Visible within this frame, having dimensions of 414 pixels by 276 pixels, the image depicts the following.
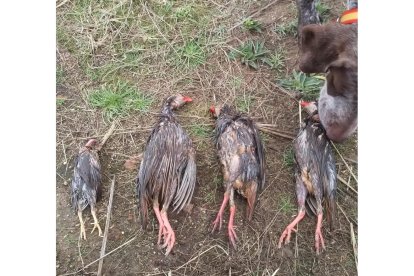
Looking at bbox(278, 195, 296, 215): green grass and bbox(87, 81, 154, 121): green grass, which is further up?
bbox(87, 81, 154, 121): green grass

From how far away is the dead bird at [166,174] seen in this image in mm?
3107

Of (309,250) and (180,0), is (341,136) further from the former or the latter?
(180,0)

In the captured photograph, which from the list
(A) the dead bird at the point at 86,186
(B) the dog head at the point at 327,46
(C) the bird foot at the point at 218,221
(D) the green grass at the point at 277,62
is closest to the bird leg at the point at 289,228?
(C) the bird foot at the point at 218,221

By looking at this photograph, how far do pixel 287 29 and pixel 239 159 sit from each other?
134 cm

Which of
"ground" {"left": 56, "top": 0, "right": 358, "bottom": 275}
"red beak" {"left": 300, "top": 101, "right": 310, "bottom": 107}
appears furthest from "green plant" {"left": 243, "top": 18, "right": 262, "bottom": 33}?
"red beak" {"left": 300, "top": 101, "right": 310, "bottom": 107}

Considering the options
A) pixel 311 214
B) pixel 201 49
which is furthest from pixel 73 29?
pixel 311 214

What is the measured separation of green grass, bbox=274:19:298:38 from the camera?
12.2ft

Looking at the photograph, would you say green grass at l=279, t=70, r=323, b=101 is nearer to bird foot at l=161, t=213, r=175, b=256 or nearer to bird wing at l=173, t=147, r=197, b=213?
bird wing at l=173, t=147, r=197, b=213

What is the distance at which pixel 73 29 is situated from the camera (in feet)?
12.2

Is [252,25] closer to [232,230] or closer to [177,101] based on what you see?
[177,101]

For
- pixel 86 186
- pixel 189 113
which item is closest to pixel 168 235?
pixel 86 186

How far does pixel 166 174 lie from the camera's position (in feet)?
10.3

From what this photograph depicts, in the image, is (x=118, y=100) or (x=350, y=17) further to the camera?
(x=118, y=100)
